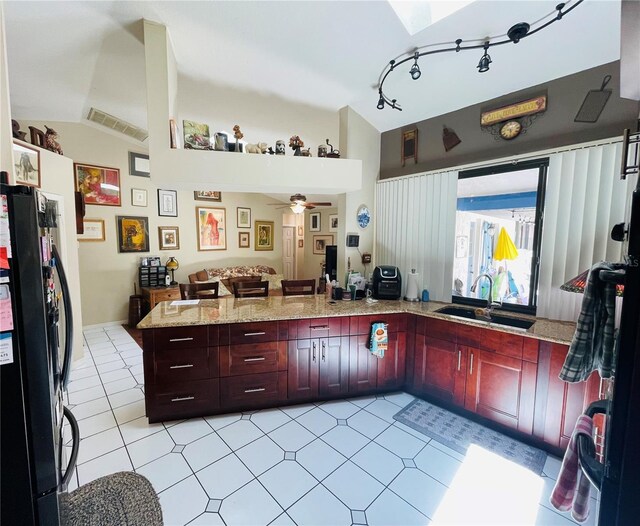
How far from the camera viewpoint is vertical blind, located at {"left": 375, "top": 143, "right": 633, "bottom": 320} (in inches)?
77.0

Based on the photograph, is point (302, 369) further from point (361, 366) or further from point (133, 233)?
point (133, 233)

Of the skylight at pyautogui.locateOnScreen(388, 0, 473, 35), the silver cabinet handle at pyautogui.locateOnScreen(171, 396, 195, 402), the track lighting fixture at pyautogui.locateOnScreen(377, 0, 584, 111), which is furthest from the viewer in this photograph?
the silver cabinet handle at pyautogui.locateOnScreen(171, 396, 195, 402)

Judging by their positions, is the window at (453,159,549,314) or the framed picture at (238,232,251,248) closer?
the window at (453,159,549,314)

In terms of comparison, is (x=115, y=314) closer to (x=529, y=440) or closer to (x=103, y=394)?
(x=103, y=394)

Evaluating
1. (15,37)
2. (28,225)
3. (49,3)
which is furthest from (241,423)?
(15,37)

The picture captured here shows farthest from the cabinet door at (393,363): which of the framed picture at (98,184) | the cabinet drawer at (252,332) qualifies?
the framed picture at (98,184)

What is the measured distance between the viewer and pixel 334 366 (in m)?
2.49

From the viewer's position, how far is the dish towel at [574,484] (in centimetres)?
92

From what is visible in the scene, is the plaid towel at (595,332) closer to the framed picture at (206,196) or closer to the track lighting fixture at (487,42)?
the track lighting fixture at (487,42)

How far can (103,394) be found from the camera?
2627mm

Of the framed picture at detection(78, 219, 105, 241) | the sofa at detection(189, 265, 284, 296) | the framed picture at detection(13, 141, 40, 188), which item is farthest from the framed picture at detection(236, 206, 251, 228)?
the framed picture at detection(13, 141, 40, 188)

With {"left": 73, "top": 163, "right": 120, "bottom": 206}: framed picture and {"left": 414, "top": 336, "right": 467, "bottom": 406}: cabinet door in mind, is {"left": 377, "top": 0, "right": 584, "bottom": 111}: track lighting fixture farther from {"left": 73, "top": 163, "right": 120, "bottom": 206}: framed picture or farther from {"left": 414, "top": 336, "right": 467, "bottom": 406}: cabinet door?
{"left": 73, "top": 163, "right": 120, "bottom": 206}: framed picture

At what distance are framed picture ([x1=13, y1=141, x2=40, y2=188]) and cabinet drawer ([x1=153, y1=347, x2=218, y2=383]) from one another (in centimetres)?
225

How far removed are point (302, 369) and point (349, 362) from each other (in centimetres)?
44
